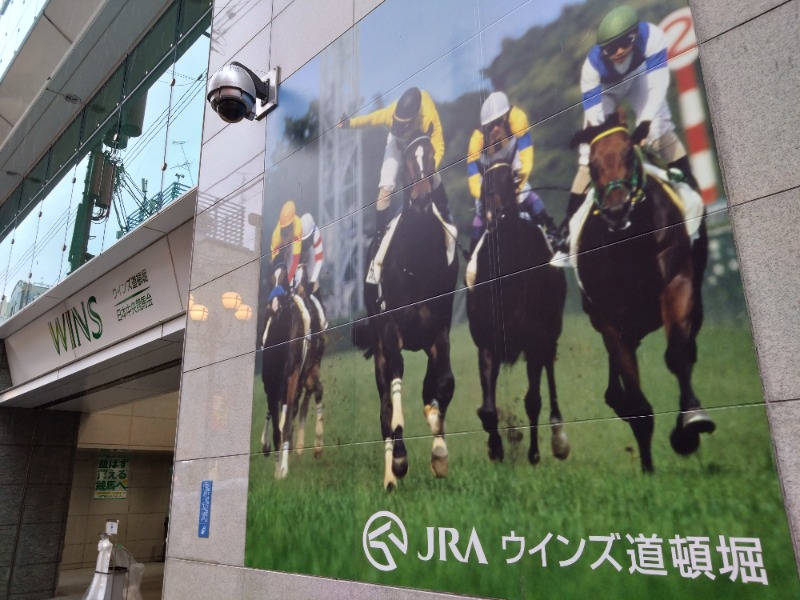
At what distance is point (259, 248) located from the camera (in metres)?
5.24

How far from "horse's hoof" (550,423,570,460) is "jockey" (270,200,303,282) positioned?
258 cm

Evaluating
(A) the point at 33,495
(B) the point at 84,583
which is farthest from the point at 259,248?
(B) the point at 84,583

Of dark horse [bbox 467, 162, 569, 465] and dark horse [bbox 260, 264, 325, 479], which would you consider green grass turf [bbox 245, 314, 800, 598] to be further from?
dark horse [bbox 260, 264, 325, 479]

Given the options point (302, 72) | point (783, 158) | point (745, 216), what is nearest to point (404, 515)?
point (745, 216)

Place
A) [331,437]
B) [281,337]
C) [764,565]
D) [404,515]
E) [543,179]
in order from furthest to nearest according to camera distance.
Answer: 1. [281,337]
2. [331,437]
3. [404,515]
4. [543,179]
5. [764,565]

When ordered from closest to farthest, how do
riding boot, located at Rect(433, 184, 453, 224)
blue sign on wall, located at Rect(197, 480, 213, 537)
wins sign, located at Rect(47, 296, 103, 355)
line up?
riding boot, located at Rect(433, 184, 453, 224), blue sign on wall, located at Rect(197, 480, 213, 537), wins sign, located at Rect(47, 296, 103, 355)

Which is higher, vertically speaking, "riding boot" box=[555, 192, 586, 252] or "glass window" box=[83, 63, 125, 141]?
"glass window" box=[83, 63, 125, 141]

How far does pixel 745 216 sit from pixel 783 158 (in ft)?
0.89

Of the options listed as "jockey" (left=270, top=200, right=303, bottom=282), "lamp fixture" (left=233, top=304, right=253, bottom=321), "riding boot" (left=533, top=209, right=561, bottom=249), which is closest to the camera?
"riding boot" (left=533, top=209, right=561, bottom=249)

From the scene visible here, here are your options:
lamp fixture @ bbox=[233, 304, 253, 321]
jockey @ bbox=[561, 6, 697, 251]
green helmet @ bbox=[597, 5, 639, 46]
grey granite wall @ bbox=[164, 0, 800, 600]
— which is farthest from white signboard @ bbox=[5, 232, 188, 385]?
green helmet @ bbox=[597, 5, 639, 46]

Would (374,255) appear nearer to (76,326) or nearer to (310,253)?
(310,253)

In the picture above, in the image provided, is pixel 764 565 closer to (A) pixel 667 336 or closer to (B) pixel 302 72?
(A) pixel 667 336

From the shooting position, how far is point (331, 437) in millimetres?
4156

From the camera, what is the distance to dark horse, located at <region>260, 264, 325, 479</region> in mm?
4422
